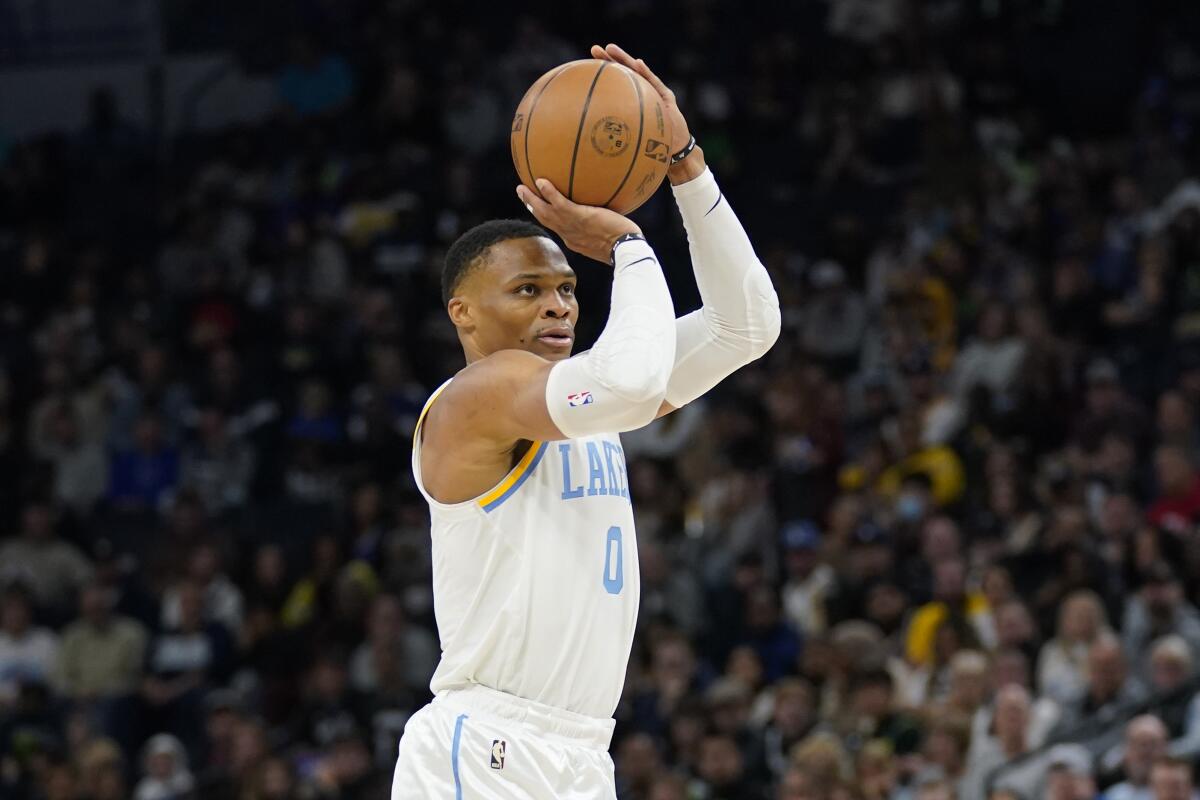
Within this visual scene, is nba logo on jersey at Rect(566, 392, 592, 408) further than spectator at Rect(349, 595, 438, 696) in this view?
No

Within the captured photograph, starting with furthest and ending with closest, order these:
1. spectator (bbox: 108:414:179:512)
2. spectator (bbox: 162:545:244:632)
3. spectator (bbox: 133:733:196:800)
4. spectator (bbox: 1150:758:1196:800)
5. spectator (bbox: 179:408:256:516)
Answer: spectator (bbox: 108:414:179:512) → spectator (bbox: 179:408:256:516) → spectator (bbox: 162:545:244:632) → spectator (bbox: 133:733:196:800) → spectator (bbox: 1150:758:1196:800)

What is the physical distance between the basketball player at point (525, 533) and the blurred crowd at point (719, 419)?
14.8 feet

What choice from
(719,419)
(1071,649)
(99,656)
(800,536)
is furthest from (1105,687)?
(99,656)

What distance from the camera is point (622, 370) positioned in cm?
439

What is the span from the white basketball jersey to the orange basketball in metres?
0.60

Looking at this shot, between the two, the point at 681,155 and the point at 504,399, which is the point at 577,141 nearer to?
the point at 681,155

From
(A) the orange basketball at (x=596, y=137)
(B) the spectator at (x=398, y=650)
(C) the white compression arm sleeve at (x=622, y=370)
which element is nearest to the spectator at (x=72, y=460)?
(B) the spectator at (x=398, y=650)

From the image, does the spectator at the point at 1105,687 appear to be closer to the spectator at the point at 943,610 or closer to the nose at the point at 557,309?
the spectator at the point at 943,610

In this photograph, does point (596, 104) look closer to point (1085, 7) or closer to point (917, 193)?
point (917, 193)

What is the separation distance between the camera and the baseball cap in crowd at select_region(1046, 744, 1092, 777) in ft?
28.6

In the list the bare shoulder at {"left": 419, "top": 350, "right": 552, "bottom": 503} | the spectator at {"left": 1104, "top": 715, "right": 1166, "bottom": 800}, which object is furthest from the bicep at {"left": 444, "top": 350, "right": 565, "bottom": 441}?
the spectator at {"left": 1104, "top": 715, "right": 1166, "bottom": 800}

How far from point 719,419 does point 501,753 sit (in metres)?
8.73

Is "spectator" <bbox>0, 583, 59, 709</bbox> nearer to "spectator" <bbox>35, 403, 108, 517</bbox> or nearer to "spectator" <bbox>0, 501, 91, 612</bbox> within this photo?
"spectator" <bbox>0, 501, 91, 612</bbox>

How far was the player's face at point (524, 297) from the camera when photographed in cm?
477
